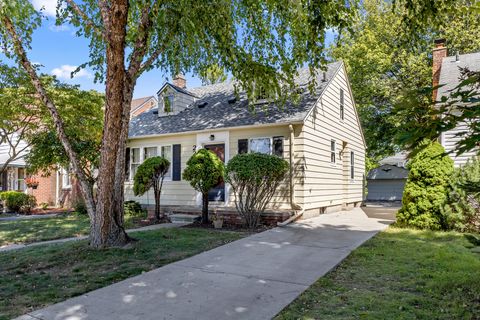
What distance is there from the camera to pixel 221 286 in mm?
4492

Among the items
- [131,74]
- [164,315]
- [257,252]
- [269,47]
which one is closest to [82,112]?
[131,74]

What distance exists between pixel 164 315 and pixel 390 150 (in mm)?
20975

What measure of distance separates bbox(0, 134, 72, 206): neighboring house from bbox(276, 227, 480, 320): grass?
673 inches

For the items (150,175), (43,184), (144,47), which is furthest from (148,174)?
(43,184)

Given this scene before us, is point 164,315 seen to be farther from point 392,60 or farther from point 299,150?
point 392,60

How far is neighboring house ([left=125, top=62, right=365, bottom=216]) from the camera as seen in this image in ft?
35.8

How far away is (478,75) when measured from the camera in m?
1.87

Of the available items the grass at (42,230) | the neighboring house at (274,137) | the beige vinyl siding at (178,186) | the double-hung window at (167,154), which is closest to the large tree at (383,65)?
the neighboring house at (274,137)

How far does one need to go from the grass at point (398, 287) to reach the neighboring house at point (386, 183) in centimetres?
1794

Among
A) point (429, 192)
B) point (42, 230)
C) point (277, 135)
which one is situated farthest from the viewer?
point (277, 135)

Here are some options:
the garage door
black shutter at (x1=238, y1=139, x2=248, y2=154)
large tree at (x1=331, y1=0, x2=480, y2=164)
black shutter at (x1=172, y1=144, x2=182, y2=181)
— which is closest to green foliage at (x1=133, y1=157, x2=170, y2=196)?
black shutter at (x1=172, y1=144, x2=182, y2=181)

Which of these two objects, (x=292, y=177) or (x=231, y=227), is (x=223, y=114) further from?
(x=231, y=227)

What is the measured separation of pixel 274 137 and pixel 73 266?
23.6 feet

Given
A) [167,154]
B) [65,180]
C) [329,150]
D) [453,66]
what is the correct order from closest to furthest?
[329,150], [167,154], [453,66], [65,180]
